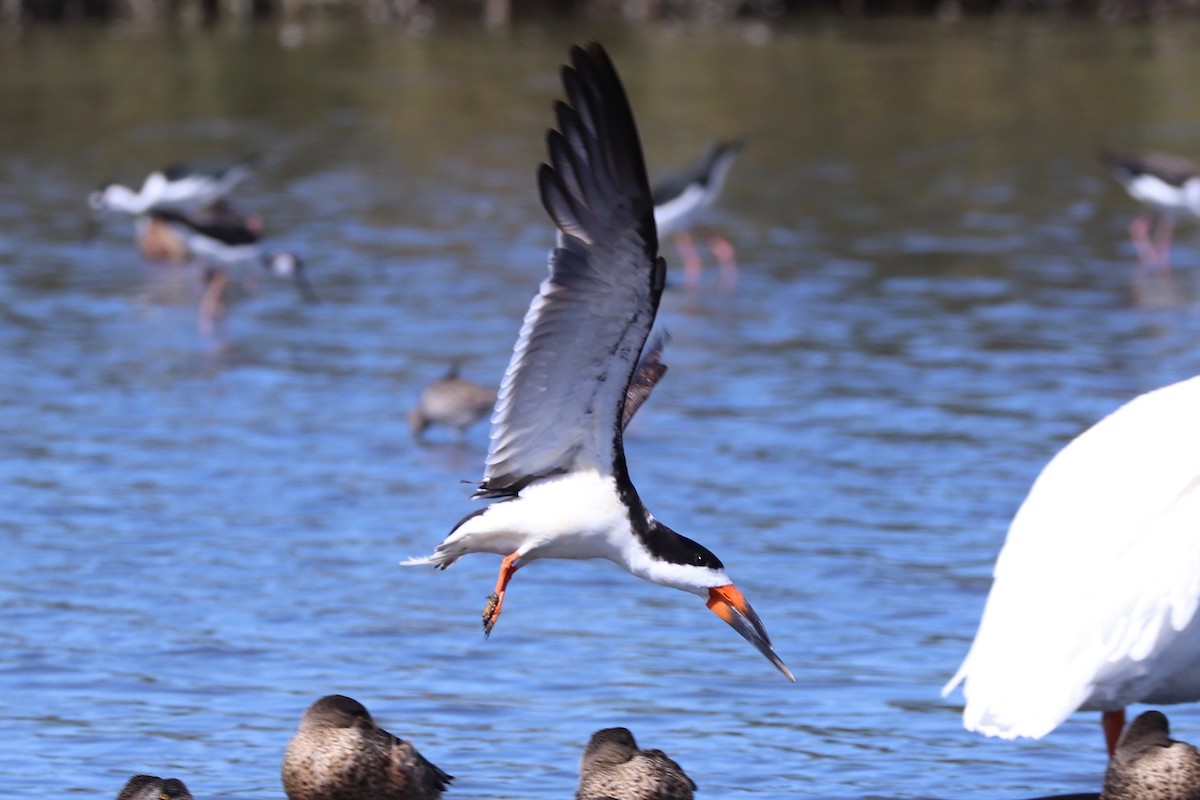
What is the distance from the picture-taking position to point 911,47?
122 ft

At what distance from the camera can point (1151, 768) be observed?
257 inches

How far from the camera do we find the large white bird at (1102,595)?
6.43m

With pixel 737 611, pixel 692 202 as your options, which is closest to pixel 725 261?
pixel 692 202

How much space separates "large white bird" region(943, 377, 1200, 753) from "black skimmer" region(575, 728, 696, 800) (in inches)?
36.4

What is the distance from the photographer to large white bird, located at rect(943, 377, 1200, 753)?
21.1ft

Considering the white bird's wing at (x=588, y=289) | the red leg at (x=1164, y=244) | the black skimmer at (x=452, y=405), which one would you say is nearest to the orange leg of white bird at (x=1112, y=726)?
the white bird's wing at (x=588, y=289)

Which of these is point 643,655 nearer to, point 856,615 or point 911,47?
point 856,615

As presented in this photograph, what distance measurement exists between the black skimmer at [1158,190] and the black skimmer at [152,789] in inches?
530

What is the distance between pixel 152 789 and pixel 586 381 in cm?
Result: 175

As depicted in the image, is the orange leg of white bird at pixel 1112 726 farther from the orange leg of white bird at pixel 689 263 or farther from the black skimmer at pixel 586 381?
the orange leg of white bird at pixel 689 263

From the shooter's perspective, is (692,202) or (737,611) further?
(692,202)

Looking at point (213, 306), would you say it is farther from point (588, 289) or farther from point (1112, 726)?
point (588, 289)

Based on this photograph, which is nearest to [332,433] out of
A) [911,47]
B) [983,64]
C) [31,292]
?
[31,292]

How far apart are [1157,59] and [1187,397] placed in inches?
1150
